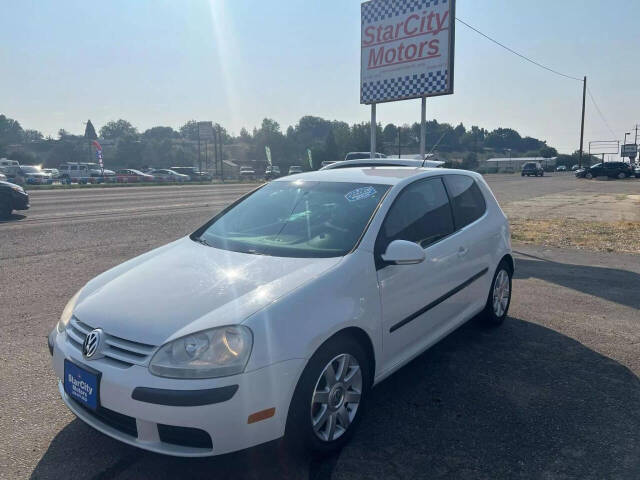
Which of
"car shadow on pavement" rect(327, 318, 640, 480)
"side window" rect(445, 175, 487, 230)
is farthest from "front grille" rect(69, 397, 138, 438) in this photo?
"side window" rect(445, 175, 487, 230)

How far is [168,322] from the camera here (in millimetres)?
2473

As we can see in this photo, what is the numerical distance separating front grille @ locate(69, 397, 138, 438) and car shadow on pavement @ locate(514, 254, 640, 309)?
17.7 ft

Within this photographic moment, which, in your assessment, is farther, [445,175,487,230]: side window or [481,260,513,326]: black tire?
[481,260,513,326]: black tire

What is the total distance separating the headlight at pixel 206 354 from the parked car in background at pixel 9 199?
41.9 ft

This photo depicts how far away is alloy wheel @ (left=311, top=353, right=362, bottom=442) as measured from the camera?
2643mm

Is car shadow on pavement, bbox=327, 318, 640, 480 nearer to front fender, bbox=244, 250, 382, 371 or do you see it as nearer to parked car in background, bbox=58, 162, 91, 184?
front fender, bbox=244, 250, 382, 371

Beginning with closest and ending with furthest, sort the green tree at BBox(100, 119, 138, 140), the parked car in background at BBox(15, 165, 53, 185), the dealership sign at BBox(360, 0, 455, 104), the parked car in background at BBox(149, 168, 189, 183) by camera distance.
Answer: the dealership sign at BBox(360, 0, 455, 104)
the parked car in background at BBox(15, 165, 53, 185)
the parked car in background at BBox(149, 168, 189, 183)
the green tree at BBox(100, 119, 138, 140)

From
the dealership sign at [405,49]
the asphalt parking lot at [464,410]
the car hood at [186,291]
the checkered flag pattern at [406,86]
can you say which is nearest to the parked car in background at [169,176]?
the checkered flag pattern at [406,86]

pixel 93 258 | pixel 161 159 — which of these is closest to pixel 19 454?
pixel 93 258

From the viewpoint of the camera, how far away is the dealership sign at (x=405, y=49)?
1087 centimetres

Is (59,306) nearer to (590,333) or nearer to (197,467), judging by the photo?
(197,467)

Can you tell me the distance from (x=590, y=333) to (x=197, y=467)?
12.6 ft

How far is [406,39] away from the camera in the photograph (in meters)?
11.4

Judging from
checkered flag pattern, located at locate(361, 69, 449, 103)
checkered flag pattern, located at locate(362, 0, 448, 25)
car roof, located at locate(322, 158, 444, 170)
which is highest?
checkered flag pattern, located at locate(362, 0, 448, 25)
